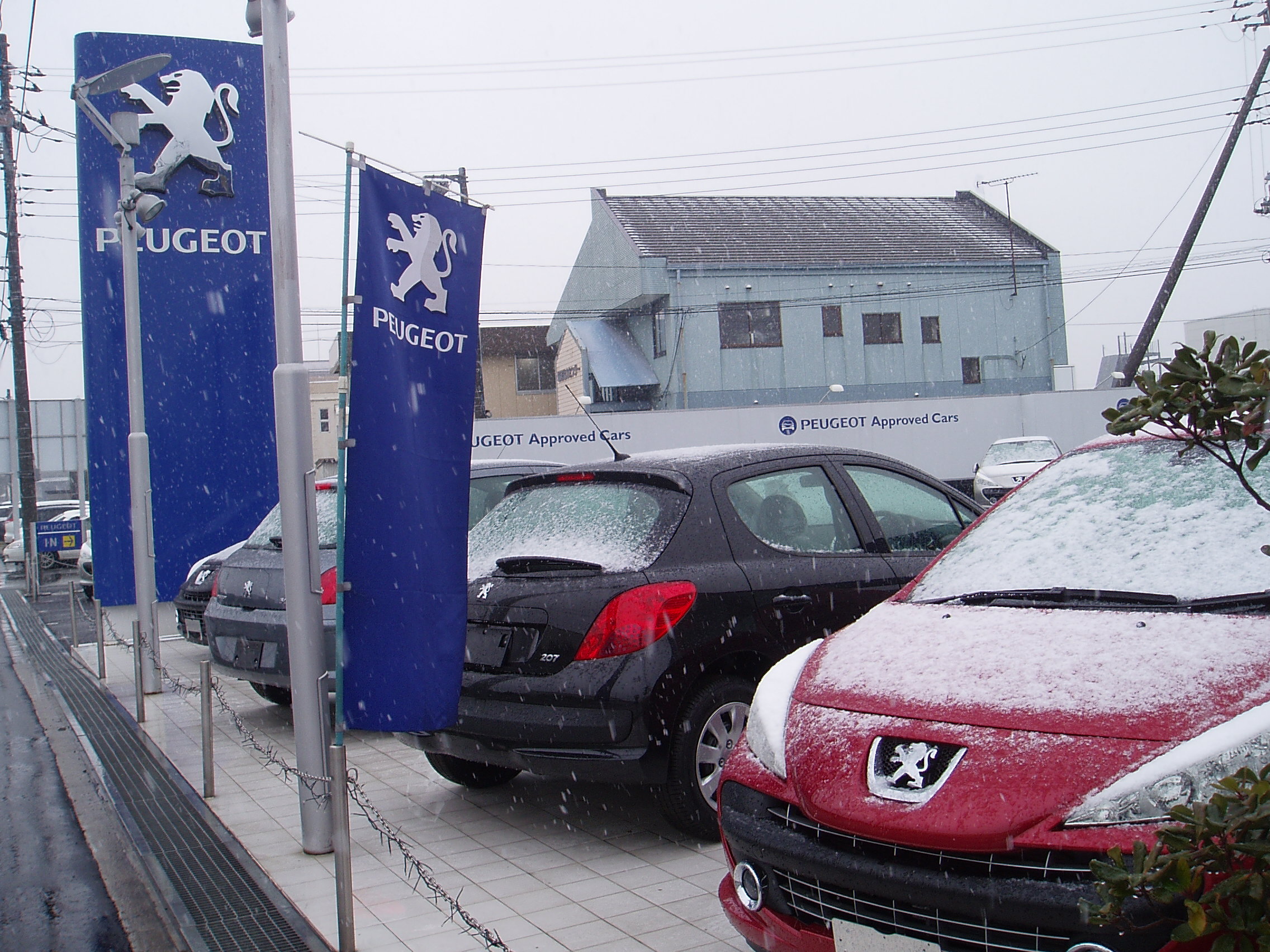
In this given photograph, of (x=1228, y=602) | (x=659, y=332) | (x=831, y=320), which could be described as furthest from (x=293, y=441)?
(x=831, y=320)

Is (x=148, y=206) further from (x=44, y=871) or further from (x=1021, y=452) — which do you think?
(x=1021, y=452)

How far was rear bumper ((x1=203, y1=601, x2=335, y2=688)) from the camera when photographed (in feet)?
22.6

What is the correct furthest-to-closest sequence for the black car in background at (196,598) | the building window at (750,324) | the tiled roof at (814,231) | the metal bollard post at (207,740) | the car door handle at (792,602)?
the tiled roof at (814,231) → the building window at (750,324) → the black car in background at (196,598) → the metal bollard post at (207,740) → the car door handle at (792,602)

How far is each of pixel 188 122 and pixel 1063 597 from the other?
10.4 m

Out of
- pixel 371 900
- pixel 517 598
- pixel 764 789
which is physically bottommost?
pixel 371 900

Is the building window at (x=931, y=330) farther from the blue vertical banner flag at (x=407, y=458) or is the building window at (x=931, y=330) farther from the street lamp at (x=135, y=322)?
the blue vertical banner flag at (x=407, y=458)

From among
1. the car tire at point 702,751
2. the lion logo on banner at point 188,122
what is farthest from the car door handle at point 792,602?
the lion logo on banner at point 188,122

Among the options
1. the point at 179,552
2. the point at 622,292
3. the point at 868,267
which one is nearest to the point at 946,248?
the point at 868,267

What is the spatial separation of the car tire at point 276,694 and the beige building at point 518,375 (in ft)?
117

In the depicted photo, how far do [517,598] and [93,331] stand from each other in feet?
27.1

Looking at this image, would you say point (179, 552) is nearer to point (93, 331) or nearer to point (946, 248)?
point (93, 331)

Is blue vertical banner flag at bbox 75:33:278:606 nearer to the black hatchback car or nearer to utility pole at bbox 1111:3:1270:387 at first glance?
the black hatchback car

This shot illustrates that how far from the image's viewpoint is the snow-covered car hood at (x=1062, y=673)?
242 cm

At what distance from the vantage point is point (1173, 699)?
242 cm
